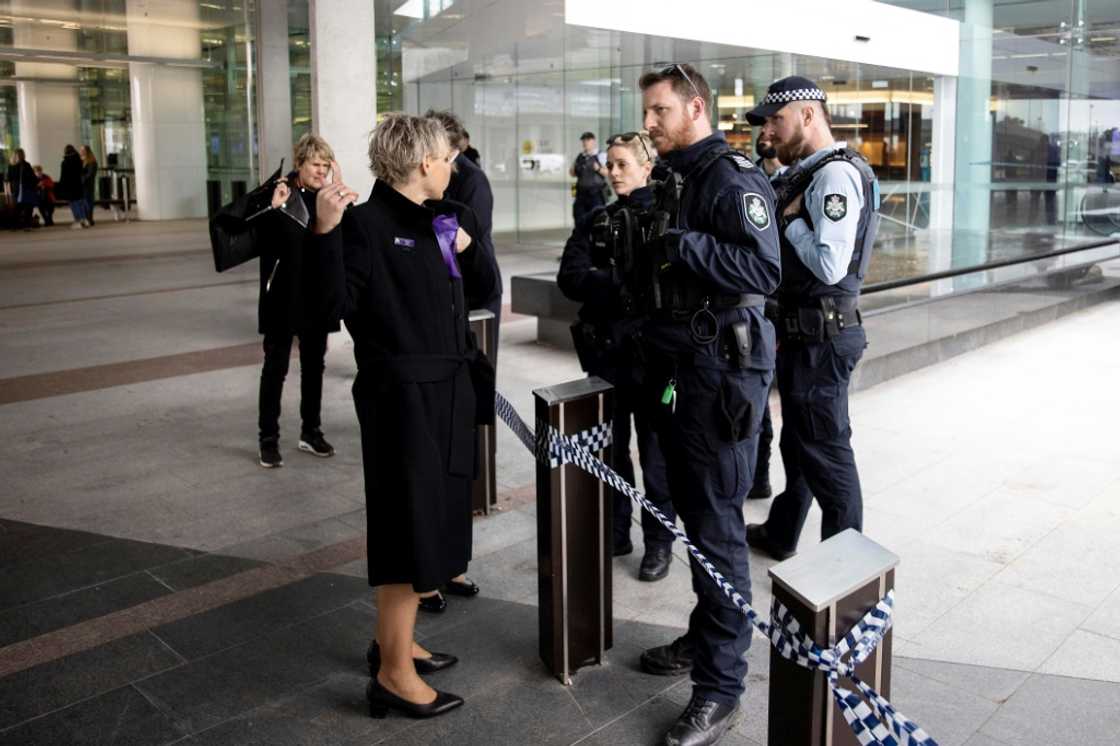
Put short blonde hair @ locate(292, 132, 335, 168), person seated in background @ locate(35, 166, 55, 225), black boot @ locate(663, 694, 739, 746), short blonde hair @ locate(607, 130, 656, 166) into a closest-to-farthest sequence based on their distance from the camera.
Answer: black boot @ locate(663, 694, 739, 746), short blonde hair @ locate(607, 130, 656, 166), short blonde hair @ locate(292, 132, 335, 168), person seated in background @ locate(35, 166, 55, 225)

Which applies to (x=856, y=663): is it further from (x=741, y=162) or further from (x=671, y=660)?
(x=741, y=162)

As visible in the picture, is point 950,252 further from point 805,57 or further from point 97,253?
point 97,253

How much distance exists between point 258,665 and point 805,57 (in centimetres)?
1261

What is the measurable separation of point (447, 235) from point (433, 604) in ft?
5.31

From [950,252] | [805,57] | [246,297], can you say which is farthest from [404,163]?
[805,57]

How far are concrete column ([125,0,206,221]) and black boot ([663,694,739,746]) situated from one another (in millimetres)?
24078

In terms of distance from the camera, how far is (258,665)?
12.4ft

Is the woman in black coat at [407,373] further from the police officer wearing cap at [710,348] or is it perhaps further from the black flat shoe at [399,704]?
the police officer wearing cap at [710,348]

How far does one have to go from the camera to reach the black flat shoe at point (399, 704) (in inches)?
133

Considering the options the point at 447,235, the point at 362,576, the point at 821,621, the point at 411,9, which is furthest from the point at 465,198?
the point at 411,9

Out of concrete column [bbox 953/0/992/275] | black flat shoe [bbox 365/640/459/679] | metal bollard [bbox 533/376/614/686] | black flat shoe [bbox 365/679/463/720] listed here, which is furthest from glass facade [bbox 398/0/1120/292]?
black flat shoe [bbox 365/679/463/720]

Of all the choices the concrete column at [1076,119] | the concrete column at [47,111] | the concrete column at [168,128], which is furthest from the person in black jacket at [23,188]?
the concrete column at [1076,119]

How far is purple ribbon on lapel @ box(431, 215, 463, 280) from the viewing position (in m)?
3.32

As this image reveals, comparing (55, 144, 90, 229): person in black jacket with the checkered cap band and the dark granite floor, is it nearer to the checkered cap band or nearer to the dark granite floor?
the dark granite floor
